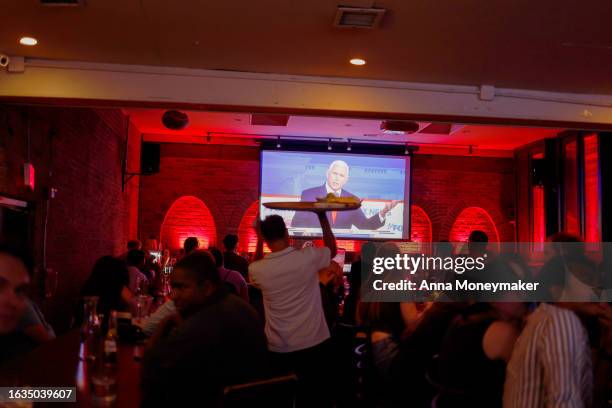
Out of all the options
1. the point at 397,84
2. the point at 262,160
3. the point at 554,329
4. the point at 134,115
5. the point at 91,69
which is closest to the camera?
the point at 554,329

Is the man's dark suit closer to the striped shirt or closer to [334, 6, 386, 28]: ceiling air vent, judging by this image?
[334, 6, 386, 28]: ceiling air vent

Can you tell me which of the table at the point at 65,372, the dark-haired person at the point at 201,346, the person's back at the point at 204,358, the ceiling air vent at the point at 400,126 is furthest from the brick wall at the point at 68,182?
the ceiling air vent at the point at 400,126

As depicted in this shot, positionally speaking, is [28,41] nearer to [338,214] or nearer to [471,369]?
[471,369]

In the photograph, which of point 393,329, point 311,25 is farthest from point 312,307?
point 311,25

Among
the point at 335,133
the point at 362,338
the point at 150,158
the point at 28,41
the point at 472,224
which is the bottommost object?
the point at 362,338

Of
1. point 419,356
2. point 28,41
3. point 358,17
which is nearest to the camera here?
point 419,356

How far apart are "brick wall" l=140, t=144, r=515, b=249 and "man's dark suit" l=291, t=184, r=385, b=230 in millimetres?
828

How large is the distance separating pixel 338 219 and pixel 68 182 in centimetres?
495

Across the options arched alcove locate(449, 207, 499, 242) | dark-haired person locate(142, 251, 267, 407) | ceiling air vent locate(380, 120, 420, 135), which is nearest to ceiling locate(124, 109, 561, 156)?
ceiling air vent locate(380, 120, 420, 135)

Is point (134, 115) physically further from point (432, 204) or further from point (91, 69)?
point (432, 204)

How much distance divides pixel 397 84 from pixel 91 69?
2.66 metres

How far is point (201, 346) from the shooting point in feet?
7.06

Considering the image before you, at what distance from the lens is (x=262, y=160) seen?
1017 centimetres

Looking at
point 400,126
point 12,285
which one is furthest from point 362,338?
point 400,126
